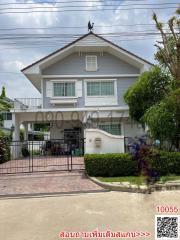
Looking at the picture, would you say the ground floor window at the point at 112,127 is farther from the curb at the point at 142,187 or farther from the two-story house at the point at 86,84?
the curb at the point at 142,187

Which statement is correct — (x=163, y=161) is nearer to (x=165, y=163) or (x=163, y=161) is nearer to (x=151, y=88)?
(x=165, y=163)

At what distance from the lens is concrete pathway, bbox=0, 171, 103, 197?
371 inches

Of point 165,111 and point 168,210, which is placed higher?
point 165,111

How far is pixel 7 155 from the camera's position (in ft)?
63.5

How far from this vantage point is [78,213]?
22.7 ft

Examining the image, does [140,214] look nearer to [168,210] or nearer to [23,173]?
[168,210]

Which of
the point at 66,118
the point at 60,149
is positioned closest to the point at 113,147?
the point at 60,149

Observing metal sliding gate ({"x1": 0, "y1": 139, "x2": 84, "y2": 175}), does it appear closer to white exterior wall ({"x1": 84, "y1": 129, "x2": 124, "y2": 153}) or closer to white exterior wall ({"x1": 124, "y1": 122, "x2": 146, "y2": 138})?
white exterior wall ({"x1": 84, "y1": 129, "x2": 124, "y2": 153})

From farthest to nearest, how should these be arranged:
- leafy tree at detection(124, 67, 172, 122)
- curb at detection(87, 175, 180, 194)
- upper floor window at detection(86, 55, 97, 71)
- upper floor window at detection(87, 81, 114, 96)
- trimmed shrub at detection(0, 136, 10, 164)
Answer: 1. upper floor window at detection(86, 55, 97, 71)
2. upper floor window at detection(87, 81, 114, 96)
3. trimmed shrub at detection(0, 136, 10, 164)
4. leafy tree at detection(124, 67, 172, 122)
5. curb at detection(87, 175, 180, 194)

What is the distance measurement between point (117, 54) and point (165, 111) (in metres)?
11.0

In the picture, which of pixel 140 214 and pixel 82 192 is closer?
pixel 140 214

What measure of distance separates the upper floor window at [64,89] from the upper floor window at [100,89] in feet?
3.78

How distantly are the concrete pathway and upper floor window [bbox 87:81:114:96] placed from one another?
1042 centimetres

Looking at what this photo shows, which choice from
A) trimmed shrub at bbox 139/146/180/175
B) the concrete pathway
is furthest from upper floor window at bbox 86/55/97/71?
trimmed shrub at bbox 139/146/180/175
